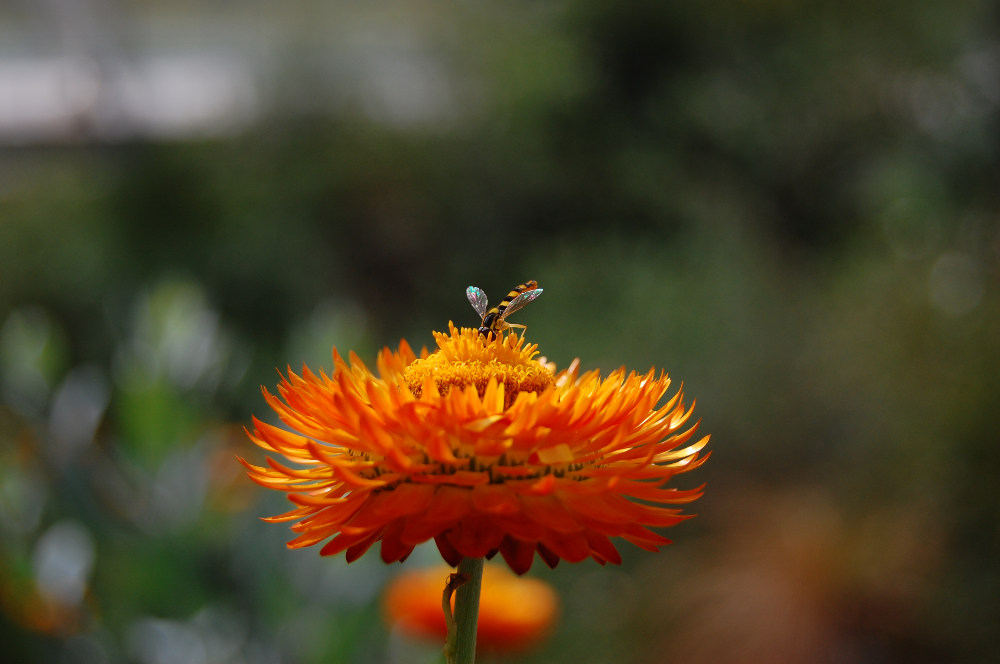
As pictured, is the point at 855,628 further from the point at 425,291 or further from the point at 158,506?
the point at 425,291

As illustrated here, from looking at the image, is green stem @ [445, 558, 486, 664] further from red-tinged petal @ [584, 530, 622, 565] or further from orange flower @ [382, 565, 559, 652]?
orange flower @ [382, 565, 559, 652]

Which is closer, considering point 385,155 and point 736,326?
point 736,326

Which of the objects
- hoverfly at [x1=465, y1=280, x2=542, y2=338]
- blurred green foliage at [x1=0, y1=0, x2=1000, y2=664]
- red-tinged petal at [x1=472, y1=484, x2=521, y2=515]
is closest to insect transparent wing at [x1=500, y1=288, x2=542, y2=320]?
hoverfly at [x1=465, y1=280, x2=542, y2=338]

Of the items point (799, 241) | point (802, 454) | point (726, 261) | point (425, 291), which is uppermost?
point (799, 241)

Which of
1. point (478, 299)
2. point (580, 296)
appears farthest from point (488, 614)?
point (580, 296)

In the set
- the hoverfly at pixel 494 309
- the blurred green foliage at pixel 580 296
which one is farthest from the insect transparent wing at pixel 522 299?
the blurred green foliage at pixel 580 296

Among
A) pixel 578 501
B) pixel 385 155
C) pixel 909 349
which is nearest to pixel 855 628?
pixel 909 349

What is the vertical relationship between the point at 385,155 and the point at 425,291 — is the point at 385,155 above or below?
above
